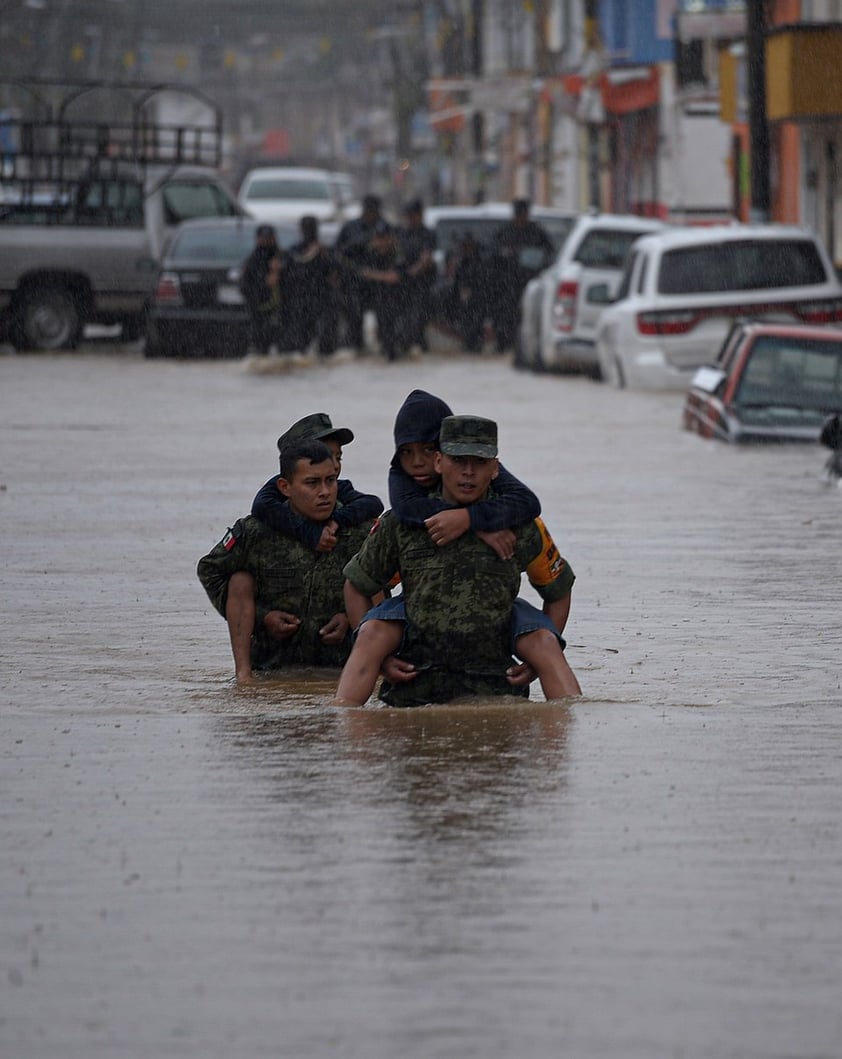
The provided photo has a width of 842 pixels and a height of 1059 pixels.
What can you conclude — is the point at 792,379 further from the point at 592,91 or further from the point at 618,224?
the point at 592,91

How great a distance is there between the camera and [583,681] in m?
9.84

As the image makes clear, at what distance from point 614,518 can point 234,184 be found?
234 feet

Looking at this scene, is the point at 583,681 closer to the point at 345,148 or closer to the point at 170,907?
the point at 170,907

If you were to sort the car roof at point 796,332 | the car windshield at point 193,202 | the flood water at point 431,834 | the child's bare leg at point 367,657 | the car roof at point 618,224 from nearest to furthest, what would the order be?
the flood water at point 431,834 < the child's bare leg at point 367,657 < the car roof at point 796,332 < the car roof at point 618,224 < the car windshield at point 193,202

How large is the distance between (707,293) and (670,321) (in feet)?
1.50

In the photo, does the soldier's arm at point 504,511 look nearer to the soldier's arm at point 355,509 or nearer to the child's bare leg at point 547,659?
the child's bare leg at point 547,659

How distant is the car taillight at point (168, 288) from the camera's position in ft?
101

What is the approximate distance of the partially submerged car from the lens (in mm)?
18922

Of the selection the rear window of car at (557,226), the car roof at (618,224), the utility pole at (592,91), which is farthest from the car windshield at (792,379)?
the utility pole at (592,91)

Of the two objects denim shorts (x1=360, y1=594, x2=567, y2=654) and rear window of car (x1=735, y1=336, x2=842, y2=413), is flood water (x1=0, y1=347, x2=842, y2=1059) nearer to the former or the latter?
denim shorts (x1=360, y1=594, x2=567, y2=654)

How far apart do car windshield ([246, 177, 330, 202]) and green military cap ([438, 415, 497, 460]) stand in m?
39.3

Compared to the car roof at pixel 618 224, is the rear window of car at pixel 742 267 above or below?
below

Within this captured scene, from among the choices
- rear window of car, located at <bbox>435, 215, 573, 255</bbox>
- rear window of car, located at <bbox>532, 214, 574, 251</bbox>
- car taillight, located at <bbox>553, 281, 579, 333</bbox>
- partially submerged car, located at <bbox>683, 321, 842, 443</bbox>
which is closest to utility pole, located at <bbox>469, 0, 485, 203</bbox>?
rear window of car, located at <bbox>532, 214, 574, 251</bbox>

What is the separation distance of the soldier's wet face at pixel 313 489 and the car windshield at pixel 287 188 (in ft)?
126
